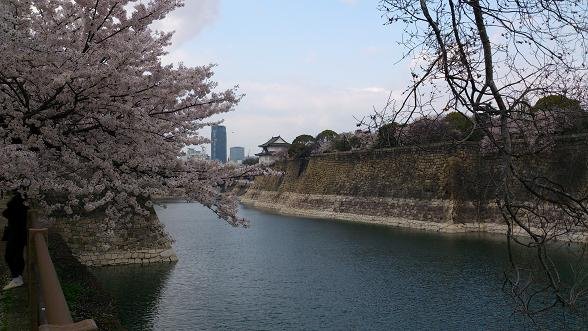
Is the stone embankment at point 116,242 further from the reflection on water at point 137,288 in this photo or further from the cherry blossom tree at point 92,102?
the cherry blossom tree at point 92,102

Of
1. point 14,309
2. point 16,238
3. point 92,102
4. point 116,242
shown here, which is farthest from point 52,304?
point 116,242

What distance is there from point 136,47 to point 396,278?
1010 centimetres

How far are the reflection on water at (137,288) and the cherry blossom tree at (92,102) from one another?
444cm

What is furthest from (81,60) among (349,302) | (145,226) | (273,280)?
(145,226)

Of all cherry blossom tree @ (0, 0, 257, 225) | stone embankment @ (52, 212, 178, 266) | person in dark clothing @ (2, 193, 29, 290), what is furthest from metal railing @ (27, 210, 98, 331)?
stone embankment @ (52, 212, 178, 266)

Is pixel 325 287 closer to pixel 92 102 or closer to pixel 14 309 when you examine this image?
pixel 14 309

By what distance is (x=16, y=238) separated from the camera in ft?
20.2

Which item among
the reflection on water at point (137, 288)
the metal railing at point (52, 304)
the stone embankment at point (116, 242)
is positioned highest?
the metal railing at point (52, 304)

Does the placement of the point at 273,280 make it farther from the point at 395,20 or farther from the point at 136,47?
the point at 395,20

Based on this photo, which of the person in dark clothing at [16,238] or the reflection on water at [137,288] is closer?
the person in dark clothing at [16,238]

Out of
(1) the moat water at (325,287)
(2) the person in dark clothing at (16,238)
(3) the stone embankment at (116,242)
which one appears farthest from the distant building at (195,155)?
(3) the stone embankment at (116,242)

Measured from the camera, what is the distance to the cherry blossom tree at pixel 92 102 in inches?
174

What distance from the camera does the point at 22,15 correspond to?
209 inches

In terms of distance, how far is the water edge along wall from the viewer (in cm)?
2303
